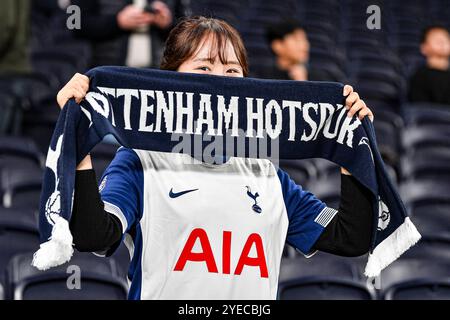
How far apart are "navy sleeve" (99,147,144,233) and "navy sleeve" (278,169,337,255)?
0.34 metres

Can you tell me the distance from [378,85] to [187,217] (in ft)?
18.7

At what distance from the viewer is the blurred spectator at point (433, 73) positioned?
681cm

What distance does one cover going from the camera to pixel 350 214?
7.71ft

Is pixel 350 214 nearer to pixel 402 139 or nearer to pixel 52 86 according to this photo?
pixel 402 139

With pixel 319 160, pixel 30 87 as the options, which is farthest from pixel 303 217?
pixel 30 87

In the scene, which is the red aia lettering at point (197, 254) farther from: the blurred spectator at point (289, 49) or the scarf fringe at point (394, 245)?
the blurred spectator at point (289, 49)

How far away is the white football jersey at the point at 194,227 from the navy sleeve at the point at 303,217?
0.24ft

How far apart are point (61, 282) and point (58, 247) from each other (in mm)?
1770

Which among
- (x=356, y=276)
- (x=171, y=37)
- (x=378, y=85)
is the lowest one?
(x=356, y=276)

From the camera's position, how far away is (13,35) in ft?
19.2

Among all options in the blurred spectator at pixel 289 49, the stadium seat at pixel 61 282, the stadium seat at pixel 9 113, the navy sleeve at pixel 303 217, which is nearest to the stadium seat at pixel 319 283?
the stadium seat at pixel 61 282

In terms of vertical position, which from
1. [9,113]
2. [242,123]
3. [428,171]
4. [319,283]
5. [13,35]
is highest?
[13,35]

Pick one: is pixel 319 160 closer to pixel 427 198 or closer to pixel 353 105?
pixel 427 198

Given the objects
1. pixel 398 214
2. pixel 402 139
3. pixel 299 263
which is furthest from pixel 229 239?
pixel 402 139
